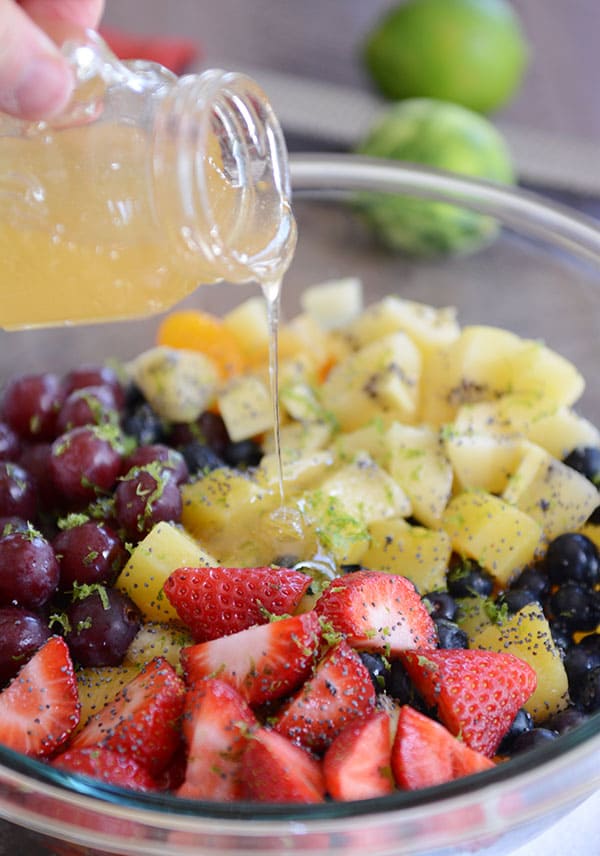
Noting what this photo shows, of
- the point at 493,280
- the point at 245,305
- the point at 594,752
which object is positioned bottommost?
the point at 245,305

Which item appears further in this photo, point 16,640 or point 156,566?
point 156,566

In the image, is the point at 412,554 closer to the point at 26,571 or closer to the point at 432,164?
the point at 26,571

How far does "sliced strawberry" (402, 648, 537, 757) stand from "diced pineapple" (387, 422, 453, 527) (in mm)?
376

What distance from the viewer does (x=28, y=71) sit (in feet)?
3.29

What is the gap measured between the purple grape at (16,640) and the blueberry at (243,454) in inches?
20.7

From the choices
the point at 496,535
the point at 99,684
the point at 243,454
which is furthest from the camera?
the point at 243,454

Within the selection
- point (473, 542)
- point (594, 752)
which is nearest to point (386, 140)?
point (473, 542)

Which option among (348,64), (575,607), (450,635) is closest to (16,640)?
(450,635)

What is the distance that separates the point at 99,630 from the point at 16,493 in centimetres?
31

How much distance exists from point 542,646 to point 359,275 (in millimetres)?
1051

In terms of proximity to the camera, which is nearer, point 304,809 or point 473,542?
point 304,809

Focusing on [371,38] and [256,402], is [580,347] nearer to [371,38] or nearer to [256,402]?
[256,402]

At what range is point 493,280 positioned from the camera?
2.01m

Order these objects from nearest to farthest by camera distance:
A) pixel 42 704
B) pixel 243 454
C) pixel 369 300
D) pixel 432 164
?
pixel 42 704
pixel 243 454
pixel 369 300
pixel 432 164
